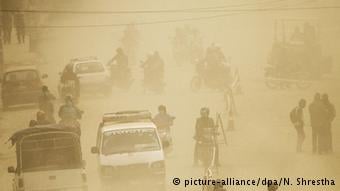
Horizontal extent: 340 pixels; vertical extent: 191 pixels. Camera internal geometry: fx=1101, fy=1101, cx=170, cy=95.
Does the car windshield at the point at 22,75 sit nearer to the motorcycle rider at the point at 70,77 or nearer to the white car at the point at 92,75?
the motorcycle rider at the point at 70,77

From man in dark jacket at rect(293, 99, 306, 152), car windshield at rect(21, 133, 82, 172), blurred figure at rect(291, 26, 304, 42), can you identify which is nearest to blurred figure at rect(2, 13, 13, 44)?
Result: car windshield at rect(21, 133, 82, 172)

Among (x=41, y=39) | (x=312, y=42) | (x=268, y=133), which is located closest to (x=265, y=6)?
(x=312, y=42)

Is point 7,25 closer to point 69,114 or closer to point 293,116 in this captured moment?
point 69,114

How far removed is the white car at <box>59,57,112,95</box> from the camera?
19734mm

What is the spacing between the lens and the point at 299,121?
64.7 feet

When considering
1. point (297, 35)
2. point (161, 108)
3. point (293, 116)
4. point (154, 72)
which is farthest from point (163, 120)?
point (297, 35)

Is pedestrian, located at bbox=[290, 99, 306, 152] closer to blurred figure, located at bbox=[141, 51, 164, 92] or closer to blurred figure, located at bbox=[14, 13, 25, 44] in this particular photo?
blurred figure, located at bbox=[141, 51, 164, 92]

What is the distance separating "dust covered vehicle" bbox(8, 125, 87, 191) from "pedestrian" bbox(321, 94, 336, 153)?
14.4 ft

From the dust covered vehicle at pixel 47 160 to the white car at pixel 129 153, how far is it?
0.42 meters

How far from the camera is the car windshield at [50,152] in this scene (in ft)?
61.8

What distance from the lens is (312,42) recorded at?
65.5 feet

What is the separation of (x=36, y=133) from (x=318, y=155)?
16.4ft

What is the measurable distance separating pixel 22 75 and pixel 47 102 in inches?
26.8

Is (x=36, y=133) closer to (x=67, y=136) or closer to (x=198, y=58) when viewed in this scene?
(x=67, y=136)
